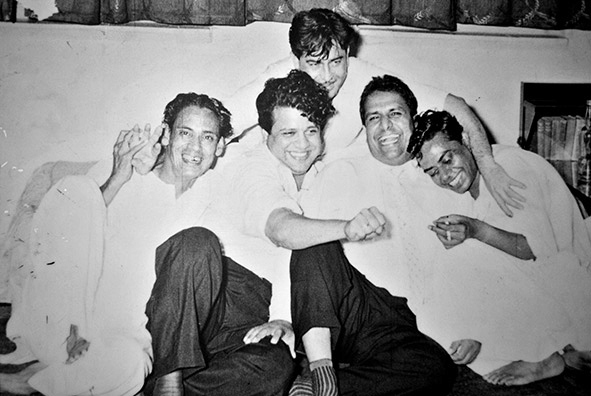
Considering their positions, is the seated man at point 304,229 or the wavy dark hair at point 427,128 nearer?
the seated man at point 304,229

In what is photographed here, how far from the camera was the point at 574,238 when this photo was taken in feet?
7.45

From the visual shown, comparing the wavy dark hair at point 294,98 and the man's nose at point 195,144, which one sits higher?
the wavy dark hair at point 294,98

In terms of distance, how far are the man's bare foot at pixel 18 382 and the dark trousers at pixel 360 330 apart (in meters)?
0.88

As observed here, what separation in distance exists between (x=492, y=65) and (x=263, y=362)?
1339 mm

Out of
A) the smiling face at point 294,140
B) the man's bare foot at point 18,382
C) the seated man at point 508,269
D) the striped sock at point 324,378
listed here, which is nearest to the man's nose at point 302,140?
the smiling face at point 294,140

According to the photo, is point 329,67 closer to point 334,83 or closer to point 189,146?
point 334,83

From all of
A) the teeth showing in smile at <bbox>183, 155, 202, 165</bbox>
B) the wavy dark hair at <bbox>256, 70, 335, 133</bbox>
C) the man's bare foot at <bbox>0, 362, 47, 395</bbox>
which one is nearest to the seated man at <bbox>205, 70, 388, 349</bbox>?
the wavy dark hair at <bbox>256, 70, 335, 133</bbox>

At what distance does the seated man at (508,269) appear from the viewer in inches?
85.8

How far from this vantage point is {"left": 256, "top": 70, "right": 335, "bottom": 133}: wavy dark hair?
6.88 ft

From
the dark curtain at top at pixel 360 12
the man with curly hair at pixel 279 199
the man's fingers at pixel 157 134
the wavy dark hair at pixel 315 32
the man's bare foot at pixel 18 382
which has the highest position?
the dark curtain at top at pixel 360 12

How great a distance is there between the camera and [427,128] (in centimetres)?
219

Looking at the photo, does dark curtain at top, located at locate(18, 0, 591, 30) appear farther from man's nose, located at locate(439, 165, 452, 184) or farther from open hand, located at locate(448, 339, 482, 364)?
open hand, located at locate(448, 339, 482, 364)

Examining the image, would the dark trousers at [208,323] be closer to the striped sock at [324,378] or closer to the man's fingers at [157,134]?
the striped sock at [324,378]

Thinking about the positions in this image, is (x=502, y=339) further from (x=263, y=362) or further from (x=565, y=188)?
(x=263, y=362)
